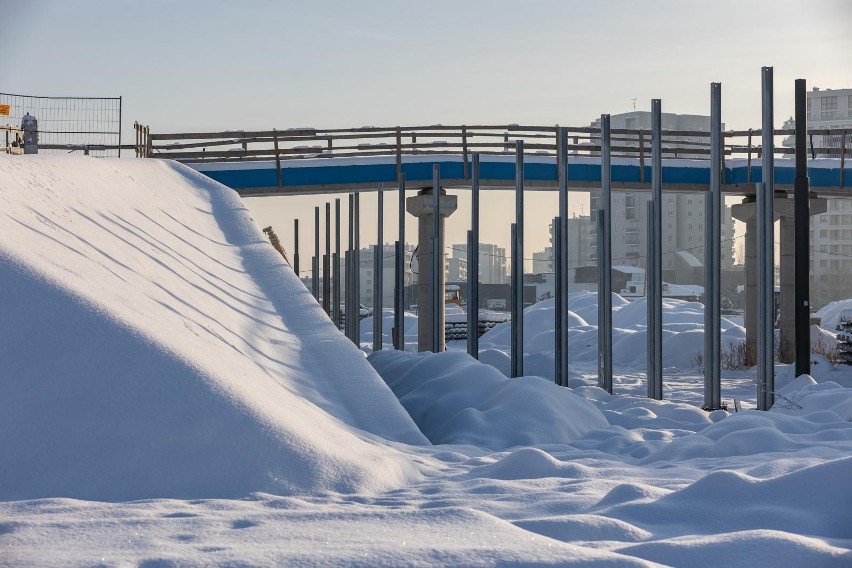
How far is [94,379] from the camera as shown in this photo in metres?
6.05

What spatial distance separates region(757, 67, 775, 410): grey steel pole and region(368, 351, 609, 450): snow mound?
9.04ft

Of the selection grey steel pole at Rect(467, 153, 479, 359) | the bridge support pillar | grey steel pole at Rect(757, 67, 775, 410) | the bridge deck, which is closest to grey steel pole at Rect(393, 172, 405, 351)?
grey steel pole at Rect(467, 153, 479, 359)

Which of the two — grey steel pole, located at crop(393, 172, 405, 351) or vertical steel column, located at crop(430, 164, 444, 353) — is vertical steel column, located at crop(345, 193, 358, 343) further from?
vertical steel column, located at crop(430, 164, 444, 353)

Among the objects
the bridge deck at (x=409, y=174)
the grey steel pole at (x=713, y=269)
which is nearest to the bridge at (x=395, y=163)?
the bridge deck at (x=409, y=174)

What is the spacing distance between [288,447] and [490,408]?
4.01m


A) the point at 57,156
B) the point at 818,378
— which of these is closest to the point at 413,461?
the point at 57,156

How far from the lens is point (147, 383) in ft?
20.2

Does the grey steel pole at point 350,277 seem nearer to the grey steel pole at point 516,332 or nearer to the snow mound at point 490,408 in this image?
the grey steel pole at point 516,332

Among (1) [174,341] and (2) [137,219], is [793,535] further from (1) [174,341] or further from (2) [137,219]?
(2) [137,219]

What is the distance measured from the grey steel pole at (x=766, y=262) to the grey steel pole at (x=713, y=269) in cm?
49

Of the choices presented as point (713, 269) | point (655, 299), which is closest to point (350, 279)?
point (655, 299)

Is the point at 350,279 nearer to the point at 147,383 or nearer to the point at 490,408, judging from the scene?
the point at 490,408

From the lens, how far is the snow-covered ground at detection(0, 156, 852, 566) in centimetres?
443

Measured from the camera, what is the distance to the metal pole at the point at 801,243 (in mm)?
13430
